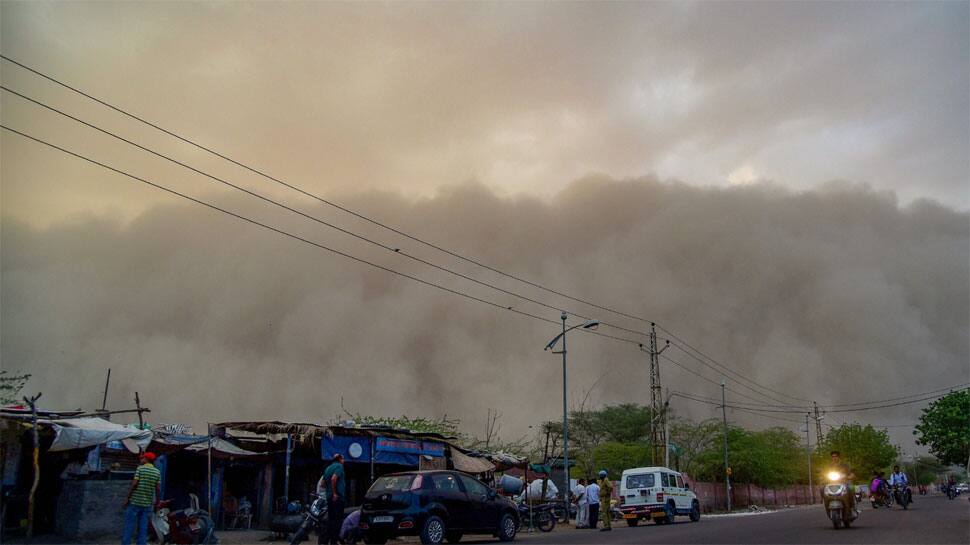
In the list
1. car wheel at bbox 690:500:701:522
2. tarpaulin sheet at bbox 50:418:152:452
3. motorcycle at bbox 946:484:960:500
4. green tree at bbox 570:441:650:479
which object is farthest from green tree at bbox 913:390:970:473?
tarpaulin sheet at bbox 50:418:152:452

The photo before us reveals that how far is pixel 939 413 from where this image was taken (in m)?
62.8

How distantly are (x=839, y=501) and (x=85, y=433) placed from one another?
17.4 meters

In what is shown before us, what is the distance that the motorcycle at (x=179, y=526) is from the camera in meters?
13.7

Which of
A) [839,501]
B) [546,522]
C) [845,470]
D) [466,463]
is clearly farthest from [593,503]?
[839,501]

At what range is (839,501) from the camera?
17.3m

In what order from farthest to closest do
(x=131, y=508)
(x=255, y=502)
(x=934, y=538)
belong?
(x=255, y=502), (x=934, y=538), (x=131, y=508)

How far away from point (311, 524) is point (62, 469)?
6054 millimetres

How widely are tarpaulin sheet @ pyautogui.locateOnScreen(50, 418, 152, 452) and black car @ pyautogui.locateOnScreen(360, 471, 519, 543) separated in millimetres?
5778

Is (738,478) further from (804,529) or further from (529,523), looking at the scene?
(804,529)

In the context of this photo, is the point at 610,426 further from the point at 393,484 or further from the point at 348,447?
the point at 393,484

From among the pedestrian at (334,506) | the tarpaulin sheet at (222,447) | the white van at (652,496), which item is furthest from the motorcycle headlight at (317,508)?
the white van at (652,496)

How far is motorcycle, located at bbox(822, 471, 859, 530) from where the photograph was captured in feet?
56.6

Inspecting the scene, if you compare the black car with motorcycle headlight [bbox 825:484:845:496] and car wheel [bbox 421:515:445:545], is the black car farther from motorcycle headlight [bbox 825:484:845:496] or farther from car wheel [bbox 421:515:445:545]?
motorcycle headlight [bbox 825:484:845:496]

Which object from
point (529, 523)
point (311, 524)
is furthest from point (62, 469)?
point (529, 523)
